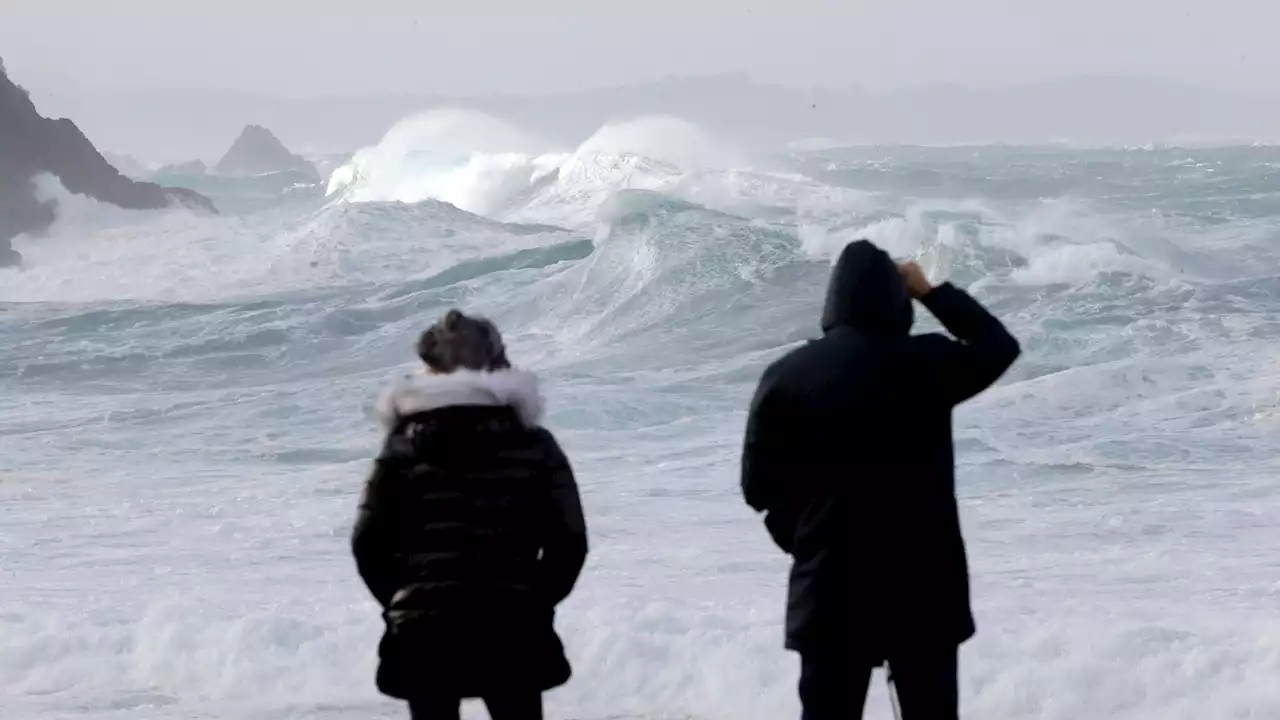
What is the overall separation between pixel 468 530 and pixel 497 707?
0.31 meters

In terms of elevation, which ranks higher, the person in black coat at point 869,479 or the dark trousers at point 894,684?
the person in black coat at point 869,479

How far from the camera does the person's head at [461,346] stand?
2.76m

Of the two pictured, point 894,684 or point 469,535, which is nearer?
point 469,535

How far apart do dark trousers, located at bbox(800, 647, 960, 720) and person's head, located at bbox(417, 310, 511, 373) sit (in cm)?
78

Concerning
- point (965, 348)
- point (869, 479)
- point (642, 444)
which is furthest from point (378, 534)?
point (642, 444)

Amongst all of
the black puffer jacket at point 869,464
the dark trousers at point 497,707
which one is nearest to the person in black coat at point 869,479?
the black puffer jacket at point 869,464

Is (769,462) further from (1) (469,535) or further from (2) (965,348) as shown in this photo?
(1) (469,535)

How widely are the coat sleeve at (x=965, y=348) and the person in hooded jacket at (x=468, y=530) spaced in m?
0.68

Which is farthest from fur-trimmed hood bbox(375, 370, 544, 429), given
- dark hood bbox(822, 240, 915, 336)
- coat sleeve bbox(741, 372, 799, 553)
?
dark hood bbox(822, 240, 915, 336)

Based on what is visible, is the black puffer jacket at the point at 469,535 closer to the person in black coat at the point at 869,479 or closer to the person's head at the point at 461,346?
the person's head at the point at 461,346

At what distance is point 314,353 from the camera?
19062 millimetres

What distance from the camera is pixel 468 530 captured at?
2801mm

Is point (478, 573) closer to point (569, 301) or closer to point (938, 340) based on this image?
point (938, 340)

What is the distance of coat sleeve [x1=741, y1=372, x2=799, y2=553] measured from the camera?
2977mm
